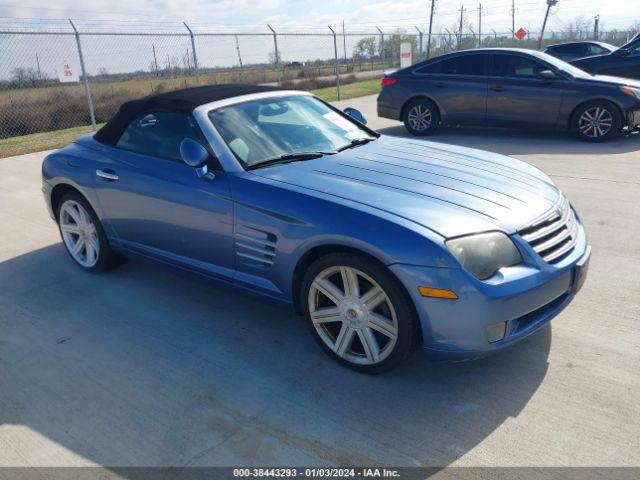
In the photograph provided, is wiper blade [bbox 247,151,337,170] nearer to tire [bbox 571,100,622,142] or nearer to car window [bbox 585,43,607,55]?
tire [bbox 571,100,622,142]

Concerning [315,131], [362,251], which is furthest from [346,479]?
[315,131]

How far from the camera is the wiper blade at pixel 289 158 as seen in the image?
340cm

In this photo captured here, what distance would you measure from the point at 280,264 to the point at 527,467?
1.60 m

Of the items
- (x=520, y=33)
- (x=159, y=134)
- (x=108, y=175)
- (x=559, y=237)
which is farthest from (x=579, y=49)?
(x=108, y=175)

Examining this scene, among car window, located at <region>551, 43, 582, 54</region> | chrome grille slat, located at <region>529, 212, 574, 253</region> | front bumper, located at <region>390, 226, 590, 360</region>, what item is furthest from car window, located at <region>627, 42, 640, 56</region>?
front bumper, located at <region>390, 226, 590, 360</region>

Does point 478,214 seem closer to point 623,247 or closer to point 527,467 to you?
point 527,467

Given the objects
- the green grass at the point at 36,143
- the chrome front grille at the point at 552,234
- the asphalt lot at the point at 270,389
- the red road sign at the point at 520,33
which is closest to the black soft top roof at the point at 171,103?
the asphalt lot at the point at 270,389

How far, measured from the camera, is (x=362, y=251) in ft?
8.98

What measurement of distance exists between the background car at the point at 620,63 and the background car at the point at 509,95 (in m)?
3.74

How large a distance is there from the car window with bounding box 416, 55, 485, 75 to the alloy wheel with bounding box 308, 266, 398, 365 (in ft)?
24.1

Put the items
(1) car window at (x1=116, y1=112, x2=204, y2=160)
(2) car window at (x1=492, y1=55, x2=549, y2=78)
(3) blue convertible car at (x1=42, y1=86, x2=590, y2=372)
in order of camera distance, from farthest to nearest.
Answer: (2) car window at (x1=492, y1=55, x2=549, y2=78)
(1) car window at (x1=116, y1=112, x2=204, y2=160)
(3) blue convertible car at (x1=42, y1=86, x2=590, y2=372)

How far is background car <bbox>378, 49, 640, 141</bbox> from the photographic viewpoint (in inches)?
326

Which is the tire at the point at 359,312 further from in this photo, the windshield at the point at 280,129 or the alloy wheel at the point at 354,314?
the windshield at the point at 280,129

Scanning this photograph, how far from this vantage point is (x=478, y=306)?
252cm
